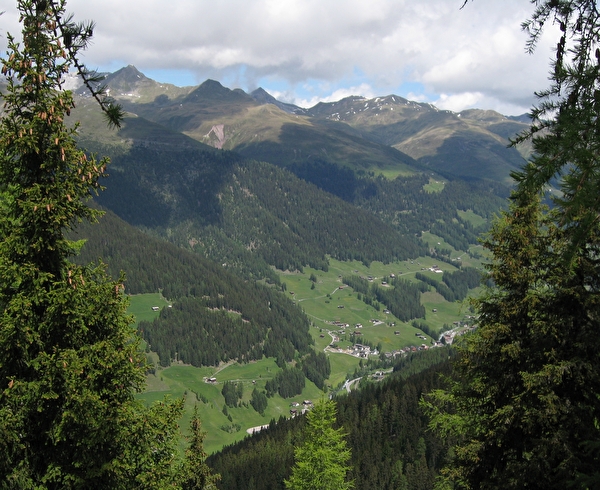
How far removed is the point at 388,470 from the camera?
92.4 metres

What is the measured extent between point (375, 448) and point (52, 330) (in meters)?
102

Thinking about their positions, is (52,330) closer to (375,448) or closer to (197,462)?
(197,462)

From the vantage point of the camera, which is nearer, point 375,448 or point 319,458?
point 319,458

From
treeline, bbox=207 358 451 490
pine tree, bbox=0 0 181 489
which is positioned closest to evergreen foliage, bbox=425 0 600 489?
pine tree, bbox=0 0 181 489

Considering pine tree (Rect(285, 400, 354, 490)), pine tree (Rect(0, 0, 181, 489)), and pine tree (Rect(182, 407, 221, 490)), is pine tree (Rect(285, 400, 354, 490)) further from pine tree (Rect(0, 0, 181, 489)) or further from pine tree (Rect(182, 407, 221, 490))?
pine tree (Rect(0, 0, 181, 489))

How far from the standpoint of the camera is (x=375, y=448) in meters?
104

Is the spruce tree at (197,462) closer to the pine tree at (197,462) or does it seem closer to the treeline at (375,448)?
the pine tree at (197,462)

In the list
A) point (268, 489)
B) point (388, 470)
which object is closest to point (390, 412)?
point (388, 470)

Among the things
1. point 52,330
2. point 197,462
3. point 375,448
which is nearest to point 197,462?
point 197,462

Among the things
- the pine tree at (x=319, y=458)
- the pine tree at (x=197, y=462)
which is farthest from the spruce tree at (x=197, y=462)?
the pine tree at (x=319, y=458)

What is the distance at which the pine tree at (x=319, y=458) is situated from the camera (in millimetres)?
33938

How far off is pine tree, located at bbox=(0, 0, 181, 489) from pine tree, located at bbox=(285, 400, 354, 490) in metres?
22.2

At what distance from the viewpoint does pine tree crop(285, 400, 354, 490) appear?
33.9 metres

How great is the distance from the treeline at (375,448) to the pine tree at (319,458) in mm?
54790
